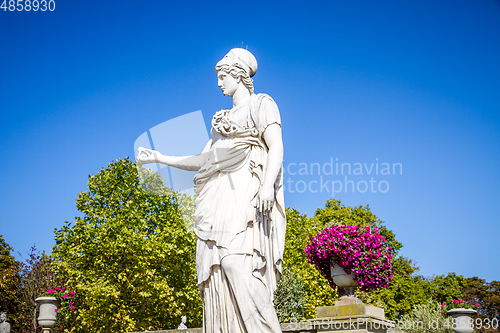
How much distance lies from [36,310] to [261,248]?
65.4ft

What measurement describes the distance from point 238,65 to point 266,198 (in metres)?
1.26

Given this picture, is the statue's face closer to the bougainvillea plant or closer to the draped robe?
the draped robe

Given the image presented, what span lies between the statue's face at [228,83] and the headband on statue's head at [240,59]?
0.10m

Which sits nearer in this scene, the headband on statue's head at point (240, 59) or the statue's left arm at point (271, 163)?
the statue's left arm at point (271, 163)

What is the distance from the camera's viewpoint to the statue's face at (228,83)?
396 cm

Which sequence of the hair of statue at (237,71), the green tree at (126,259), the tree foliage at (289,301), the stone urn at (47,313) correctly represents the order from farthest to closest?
the green tree at (126,259) < the tree foliage at (289,301) < the stone urn at (47,313) < the hair of statue at (237,71)

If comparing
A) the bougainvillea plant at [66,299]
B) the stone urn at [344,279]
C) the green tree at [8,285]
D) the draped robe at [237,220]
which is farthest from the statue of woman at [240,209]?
the green tree at [8,285]

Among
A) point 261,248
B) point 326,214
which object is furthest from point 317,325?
point 326,214

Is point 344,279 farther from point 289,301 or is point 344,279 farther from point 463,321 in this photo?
point 289,301

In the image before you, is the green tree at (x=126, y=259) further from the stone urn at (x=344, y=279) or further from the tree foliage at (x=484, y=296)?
the tree foliage at (x=484, y=296)

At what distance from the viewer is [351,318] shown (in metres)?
7.03

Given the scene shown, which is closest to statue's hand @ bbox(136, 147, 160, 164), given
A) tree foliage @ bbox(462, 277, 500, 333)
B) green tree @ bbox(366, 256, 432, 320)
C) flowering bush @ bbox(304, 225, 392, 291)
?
flowering bush @ bbox(304, 225, 392, 291)

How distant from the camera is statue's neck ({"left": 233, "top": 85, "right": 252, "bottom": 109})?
12.9 feet

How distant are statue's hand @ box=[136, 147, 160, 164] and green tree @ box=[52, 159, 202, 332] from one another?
44.1ft
